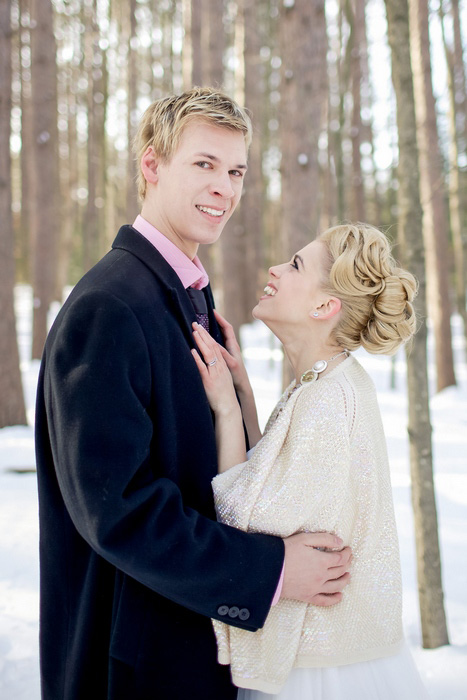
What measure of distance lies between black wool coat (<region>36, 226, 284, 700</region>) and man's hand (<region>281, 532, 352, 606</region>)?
5 centimetres

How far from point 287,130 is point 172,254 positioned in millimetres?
5044

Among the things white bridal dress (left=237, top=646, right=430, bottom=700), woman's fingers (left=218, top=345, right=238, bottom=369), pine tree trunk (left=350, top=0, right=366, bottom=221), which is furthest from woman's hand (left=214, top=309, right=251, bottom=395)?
pine tree trunk (left=350, top=0, right=366, bottom=221)

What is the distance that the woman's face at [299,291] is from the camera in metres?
1.97

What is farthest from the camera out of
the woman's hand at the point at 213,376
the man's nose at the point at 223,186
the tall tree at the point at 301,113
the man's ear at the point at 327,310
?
the tall tree at the point at 301,113

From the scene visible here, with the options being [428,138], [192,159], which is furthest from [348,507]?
[428,138]

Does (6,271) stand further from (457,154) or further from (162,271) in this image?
(457,154)

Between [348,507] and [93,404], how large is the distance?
772 millimetres

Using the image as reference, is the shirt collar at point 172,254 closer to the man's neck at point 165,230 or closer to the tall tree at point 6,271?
the man's neck at point 165,230

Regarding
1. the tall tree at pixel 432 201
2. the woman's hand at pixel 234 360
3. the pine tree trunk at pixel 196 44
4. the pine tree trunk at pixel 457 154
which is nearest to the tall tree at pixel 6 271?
the pine tree trunk at pixel 196 44

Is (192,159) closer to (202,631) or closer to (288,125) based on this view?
(202,631)

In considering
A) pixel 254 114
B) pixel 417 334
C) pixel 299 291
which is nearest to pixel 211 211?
pixel 299 291

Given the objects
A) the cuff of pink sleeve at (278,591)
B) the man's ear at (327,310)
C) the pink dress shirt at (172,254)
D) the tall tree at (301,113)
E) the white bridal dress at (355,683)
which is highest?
the tall tree at (301,113)

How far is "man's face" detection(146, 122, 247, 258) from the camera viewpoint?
5.82ft

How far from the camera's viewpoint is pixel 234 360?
2.01m
